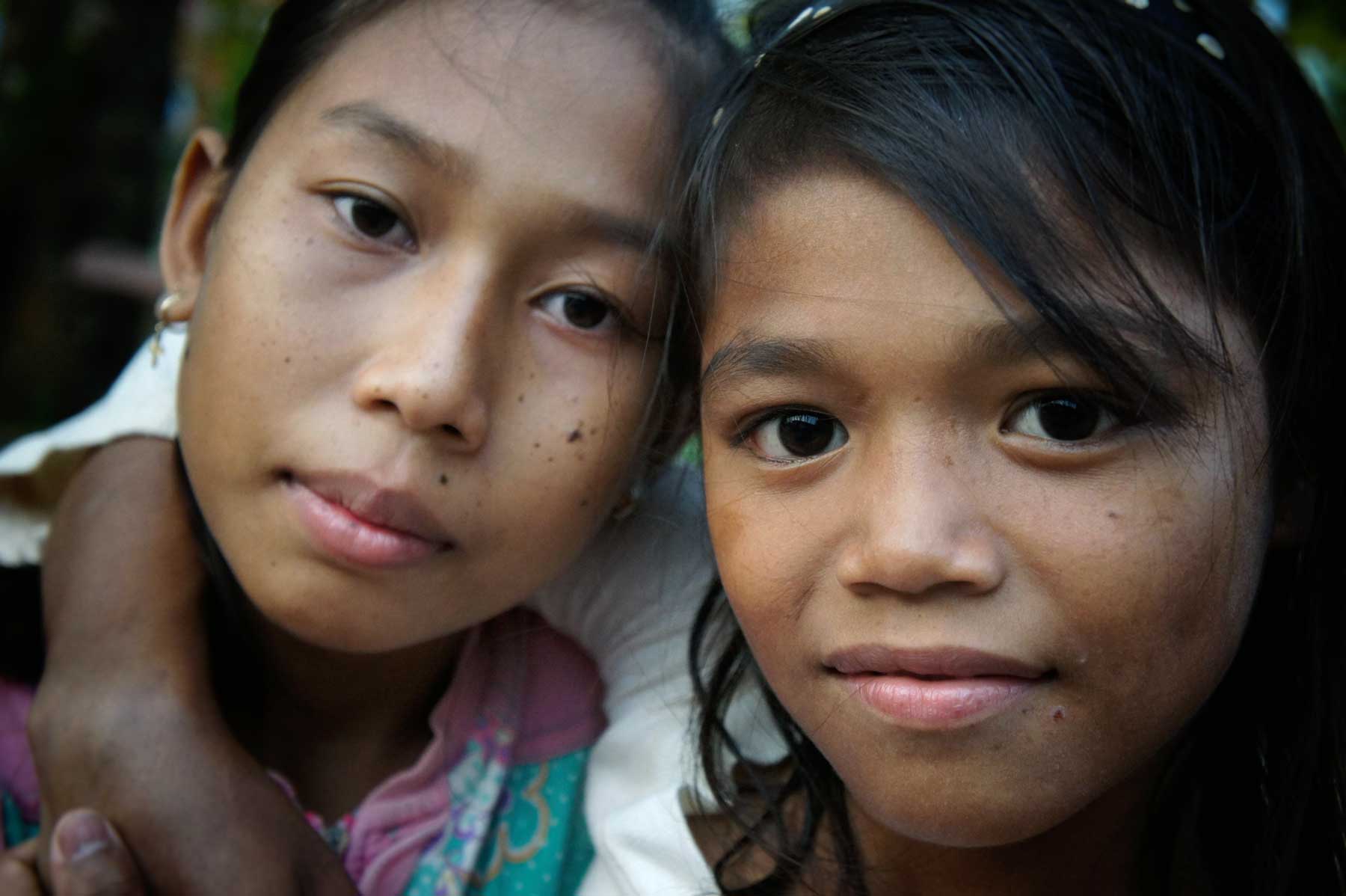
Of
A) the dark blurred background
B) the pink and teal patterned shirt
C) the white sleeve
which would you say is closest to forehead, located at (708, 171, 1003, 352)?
the pink and teal patterned shirt

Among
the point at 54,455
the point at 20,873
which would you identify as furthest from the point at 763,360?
the point at 54,455

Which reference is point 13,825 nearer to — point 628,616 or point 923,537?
point 628,616

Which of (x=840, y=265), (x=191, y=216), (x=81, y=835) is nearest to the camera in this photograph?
(x=840, y=265)

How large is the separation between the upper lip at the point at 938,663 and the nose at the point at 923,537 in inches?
2.3

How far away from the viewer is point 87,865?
1.57 metres

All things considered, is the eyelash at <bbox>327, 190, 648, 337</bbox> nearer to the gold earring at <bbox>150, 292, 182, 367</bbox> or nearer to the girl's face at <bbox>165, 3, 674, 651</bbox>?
the girl's face at <bbox>165, 3, 674, 651</bbox>

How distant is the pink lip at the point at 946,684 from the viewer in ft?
4.21

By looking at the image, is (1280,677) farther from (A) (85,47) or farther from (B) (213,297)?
(A) (85,47)

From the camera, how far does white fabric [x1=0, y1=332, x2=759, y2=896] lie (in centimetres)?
173

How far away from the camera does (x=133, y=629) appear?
5.95 feet

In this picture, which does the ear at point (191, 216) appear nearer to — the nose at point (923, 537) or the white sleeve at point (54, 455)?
the white sleeve at point (54, 455)

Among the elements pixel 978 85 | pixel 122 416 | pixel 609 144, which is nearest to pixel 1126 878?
pixel 978 85

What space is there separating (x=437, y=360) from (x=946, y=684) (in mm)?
716

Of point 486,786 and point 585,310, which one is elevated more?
point 585,310
